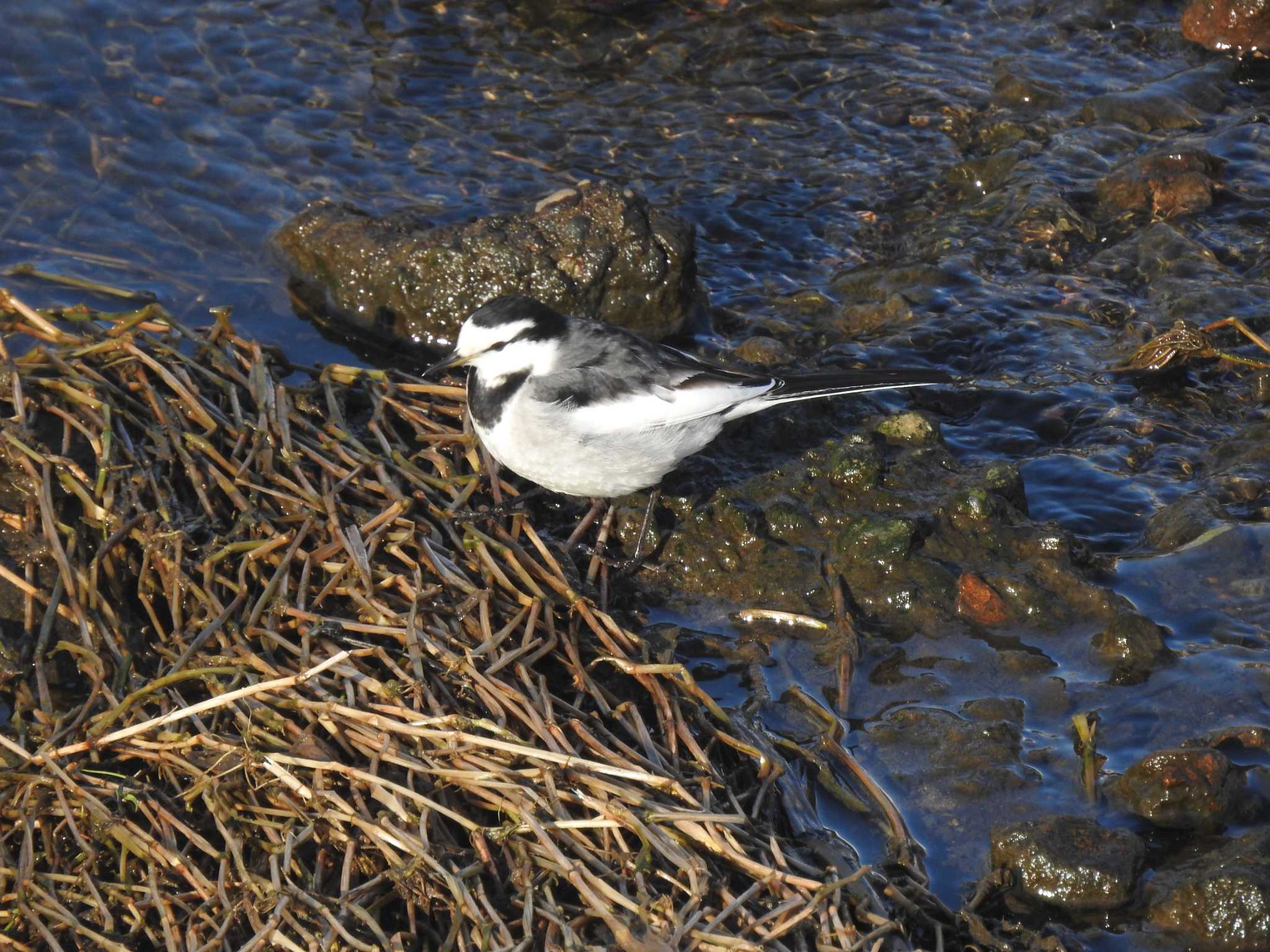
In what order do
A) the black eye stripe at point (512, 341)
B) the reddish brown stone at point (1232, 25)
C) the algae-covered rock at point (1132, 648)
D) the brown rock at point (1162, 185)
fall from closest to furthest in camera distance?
the algae-covered rock at point (1132, 648) → the black eye stripe at point (512, 341) → the brown rock at point (1162, 185) → the reddish brown stone at point (1232, 25)

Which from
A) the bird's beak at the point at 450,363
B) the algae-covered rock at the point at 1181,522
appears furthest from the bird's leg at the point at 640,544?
the algae-covered rock at the point at 1181,522

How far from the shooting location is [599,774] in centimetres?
387

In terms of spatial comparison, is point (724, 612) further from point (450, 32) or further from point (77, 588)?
point (450, 32)

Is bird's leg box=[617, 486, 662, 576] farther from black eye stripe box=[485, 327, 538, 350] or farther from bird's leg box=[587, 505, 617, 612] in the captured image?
black eye stripe box=[485, 327, 538, 350]

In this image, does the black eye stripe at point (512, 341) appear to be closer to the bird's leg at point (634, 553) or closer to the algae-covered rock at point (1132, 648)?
the bird's leg at point (634, 553)

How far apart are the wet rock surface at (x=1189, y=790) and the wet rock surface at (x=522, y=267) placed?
3.61 meters

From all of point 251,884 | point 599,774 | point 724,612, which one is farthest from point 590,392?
point 251,884

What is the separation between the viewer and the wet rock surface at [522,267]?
6586mm

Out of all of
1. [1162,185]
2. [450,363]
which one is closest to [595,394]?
[450,363]

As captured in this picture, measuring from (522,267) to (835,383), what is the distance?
1.98 meters

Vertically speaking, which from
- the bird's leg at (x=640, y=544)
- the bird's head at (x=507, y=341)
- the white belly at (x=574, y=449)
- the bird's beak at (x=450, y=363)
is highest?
the bird's head at (x=507, y=341)

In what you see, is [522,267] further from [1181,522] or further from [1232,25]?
[1232,25]

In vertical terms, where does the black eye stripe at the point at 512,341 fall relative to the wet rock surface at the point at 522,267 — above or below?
above

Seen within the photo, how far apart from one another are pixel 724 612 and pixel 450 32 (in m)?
5.97
